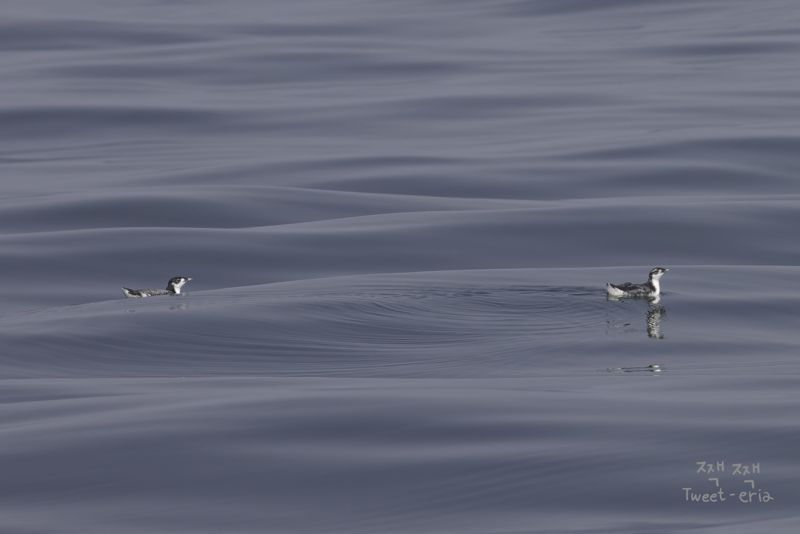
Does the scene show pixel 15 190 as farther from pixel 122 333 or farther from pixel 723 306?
pixel 723 306

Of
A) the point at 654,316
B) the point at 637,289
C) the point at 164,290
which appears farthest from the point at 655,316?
the point at 164,290

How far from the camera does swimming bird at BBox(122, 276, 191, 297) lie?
77.3 feet

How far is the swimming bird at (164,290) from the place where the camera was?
23562 mm

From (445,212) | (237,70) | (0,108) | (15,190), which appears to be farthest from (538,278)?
(237,70)

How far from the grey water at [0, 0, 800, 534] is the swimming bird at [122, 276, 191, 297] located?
0.22 meters

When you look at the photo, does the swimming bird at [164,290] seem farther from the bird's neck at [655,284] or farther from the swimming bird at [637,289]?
the bird's neck at [655,284]

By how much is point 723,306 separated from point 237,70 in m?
34.6

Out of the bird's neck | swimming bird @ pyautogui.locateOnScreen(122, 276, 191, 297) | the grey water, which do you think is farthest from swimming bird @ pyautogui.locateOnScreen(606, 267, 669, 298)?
swimming bird @ pyautogui.locateOnScreen(122, 276, 191, 297)

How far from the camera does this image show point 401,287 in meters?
24.3

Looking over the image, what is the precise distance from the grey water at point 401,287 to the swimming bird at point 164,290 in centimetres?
22

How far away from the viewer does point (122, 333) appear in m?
21.1

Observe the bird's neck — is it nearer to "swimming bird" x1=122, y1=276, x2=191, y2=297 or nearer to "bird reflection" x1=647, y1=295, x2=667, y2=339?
"bird reflection" x1=647, y1=295, x2=667, y2=339

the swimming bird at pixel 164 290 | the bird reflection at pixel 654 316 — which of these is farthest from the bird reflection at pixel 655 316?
the swimming bird at pixel 164 290

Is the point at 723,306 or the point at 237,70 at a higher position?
the point at 237,70
